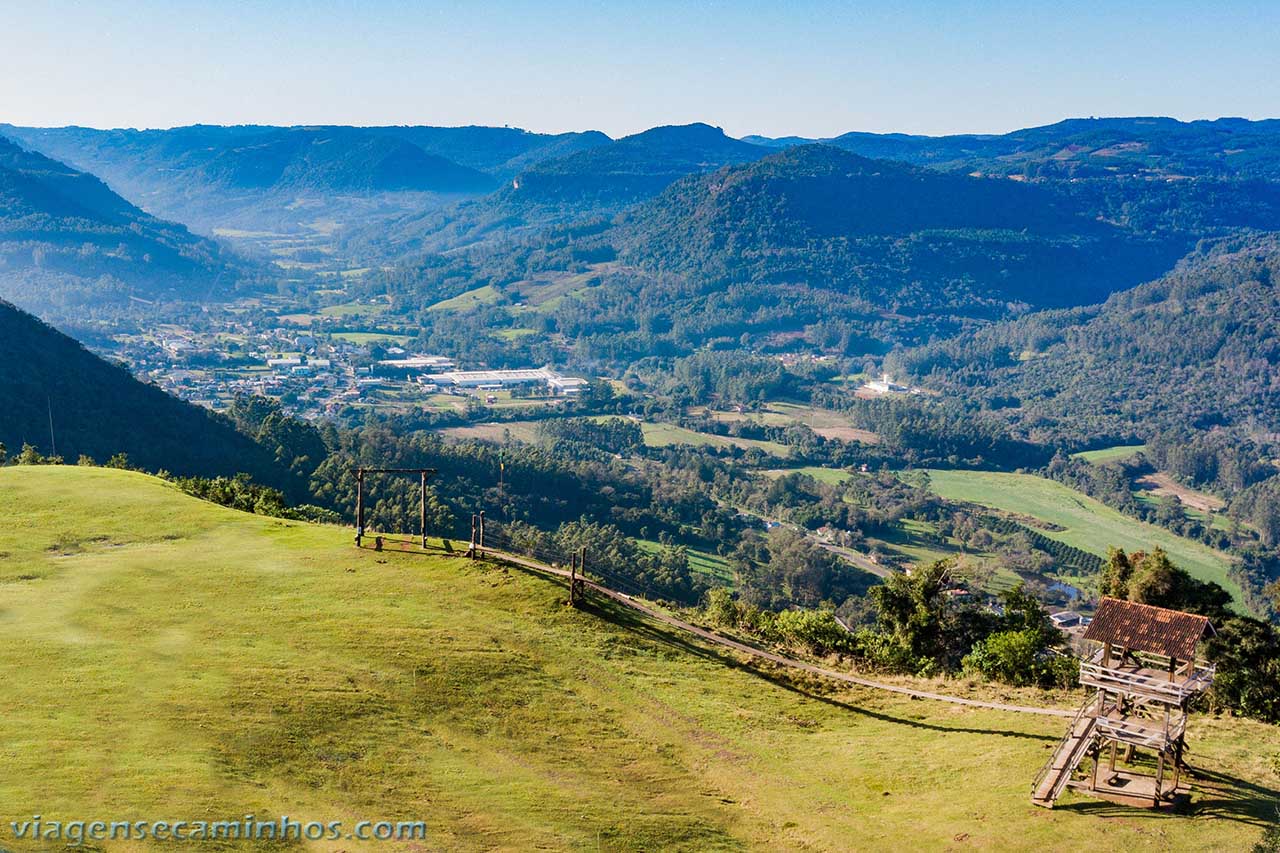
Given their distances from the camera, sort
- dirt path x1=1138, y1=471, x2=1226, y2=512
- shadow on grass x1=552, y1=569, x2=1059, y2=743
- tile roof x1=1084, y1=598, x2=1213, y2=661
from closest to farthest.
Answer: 1. tile roof x1=1084, y1=598, x2=1213, y2=661
2. shadow on grass x1=552, y1=569, x2=1059, y2=743
3. dirt path x1=1138, y1=471, x2=1226, y2=512

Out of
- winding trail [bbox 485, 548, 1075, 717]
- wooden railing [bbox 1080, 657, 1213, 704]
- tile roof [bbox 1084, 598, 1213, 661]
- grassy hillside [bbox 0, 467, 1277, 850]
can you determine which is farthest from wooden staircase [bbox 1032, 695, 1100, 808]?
winding trail [bbox 485, 548, 1075, 717]

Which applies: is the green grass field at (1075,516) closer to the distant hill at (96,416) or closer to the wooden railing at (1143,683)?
the wooden railing at (1143,683)

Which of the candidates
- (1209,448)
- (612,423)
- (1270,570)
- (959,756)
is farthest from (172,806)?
(1209,448)

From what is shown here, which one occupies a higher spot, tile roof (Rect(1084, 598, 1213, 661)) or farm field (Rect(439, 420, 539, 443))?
tile roof (Rect(1084, 598, 1213, 661))

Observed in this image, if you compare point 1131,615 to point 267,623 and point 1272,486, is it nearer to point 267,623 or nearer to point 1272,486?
point 267,623

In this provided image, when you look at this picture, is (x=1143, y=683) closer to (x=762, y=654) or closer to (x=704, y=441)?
(x=762, y=654)

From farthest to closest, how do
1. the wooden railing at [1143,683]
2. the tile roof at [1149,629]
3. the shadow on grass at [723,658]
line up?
1. the shadow on grass at [723,658]
2. the tile roof at [1149,629]
3. the wooden railing at [1143,683]

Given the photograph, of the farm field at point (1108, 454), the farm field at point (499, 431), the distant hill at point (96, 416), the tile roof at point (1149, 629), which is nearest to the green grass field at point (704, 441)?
the farm field at point (499, 431)

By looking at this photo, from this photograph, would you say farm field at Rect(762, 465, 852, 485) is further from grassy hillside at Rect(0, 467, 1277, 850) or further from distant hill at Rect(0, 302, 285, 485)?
grassy hillside at Rect(0, 467, 1277, 850)
